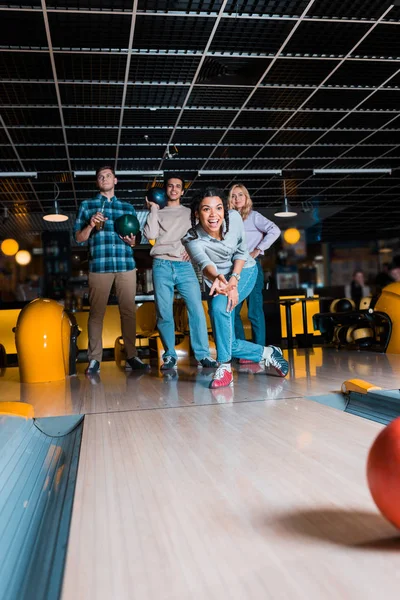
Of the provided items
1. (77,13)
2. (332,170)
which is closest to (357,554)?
(77,13)

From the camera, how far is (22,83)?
673 cm

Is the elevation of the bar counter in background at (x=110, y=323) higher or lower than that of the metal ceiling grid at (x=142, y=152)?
lower

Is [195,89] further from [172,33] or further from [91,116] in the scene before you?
[91,116]

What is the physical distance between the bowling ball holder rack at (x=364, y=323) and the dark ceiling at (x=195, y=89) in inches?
112

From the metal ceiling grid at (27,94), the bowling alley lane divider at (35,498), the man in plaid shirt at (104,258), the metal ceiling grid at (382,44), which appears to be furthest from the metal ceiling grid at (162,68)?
the bowling alley lane divider at (35,498)

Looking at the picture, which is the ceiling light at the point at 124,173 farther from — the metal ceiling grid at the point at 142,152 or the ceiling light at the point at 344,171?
the ceiling light at the point at 344,171

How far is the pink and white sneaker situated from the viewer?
3.35 m

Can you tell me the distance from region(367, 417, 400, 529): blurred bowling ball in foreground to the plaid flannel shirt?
3.78 m

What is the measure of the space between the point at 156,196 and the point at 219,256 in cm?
150

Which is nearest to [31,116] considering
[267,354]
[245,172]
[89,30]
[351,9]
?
[89,30]

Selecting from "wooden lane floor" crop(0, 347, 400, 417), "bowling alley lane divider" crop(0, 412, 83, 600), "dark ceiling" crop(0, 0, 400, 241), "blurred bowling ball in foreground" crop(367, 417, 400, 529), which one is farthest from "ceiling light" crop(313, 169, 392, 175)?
"blurred bowling ball in foreground" crop(367, 417, 400, 529)

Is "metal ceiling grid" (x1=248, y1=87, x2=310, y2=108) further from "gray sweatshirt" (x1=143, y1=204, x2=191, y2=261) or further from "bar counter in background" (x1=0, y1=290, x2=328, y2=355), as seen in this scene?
"gray sweatshirt" (x1=143, y1=204, x2=191, y2=261)

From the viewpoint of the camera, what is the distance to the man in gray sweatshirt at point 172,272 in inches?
174

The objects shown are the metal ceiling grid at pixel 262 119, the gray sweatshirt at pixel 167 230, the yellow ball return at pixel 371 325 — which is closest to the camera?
the gray sweatshirt at pixel 167 230
